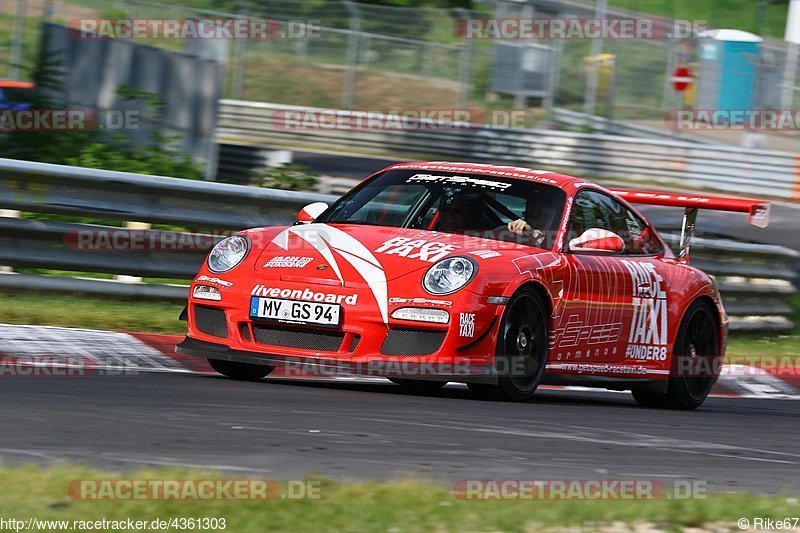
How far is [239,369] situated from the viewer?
278 inches

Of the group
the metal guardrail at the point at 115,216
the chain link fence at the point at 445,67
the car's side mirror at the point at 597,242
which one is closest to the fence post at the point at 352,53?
the chain link fence at the point at 445,67

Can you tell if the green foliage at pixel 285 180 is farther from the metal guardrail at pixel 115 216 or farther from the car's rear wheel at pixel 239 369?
the car's rear wheel at pixel 239 369

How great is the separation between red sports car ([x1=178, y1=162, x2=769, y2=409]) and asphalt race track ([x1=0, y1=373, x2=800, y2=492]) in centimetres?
21

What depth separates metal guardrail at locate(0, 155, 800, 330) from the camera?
8.62 meters

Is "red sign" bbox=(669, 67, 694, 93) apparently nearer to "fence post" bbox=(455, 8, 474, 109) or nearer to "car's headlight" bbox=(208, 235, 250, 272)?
"fence post" bbox=(455, 8, 474, 109)

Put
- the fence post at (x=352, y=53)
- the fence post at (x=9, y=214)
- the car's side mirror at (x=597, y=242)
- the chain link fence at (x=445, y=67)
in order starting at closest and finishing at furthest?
the car's side mirror at (x=597, y=242) < the fence post at (x=9, y=214) < the chain link fence at (x=445, y=67) < the fence post at (x=352, y=53)

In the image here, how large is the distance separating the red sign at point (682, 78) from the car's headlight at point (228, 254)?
18.9 metres

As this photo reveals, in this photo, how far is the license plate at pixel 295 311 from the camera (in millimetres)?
6434

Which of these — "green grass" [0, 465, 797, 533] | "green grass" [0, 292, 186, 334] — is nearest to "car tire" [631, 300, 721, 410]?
"green grass" [0, 292, 186, 334]

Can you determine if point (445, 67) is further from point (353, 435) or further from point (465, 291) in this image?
point (353, 435)

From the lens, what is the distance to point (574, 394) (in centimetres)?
876

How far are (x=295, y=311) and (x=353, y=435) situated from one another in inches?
57.7

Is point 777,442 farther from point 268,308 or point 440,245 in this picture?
point 268,308

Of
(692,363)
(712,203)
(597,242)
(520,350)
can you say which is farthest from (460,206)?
(692,363)
